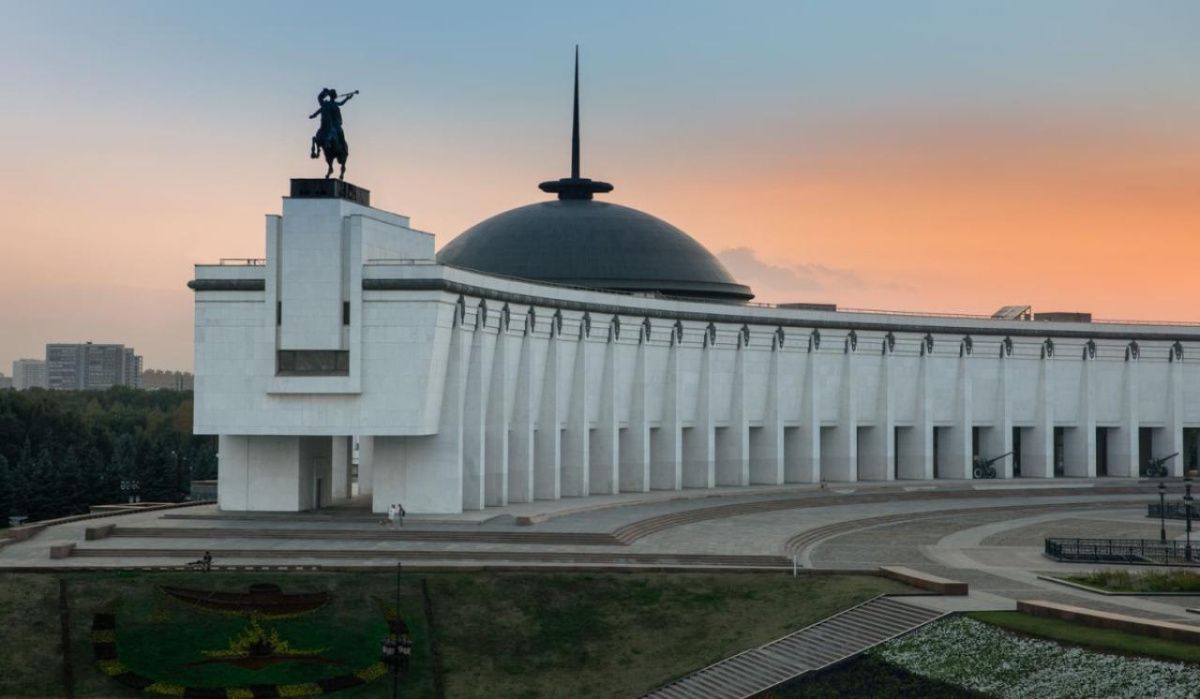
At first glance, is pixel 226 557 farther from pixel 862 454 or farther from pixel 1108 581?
pixel 862 454

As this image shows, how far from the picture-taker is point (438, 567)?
171ft

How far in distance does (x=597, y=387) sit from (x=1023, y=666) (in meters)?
42.3

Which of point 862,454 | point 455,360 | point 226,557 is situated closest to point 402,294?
point 455,360

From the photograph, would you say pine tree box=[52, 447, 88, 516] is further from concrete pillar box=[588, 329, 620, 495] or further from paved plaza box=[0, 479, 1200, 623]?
concrete pillar box=[588, 329, 620, 495]

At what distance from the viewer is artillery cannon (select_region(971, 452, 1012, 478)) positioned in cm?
9619

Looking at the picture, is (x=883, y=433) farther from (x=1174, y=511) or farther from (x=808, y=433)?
(x=1174, y=511)

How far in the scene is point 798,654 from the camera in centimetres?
4453

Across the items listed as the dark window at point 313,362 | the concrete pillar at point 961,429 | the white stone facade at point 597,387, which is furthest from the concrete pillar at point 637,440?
the concrete pillar at point 961,429

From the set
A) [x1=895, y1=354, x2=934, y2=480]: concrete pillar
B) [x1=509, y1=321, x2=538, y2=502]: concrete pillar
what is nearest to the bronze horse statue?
[x1=509, y1=321, x2=538, y2=502]: concrete pillar

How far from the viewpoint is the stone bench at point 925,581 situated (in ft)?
158

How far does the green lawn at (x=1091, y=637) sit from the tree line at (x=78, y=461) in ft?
211

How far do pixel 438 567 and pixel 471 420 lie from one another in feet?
53.2

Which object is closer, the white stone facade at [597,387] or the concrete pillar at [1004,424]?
the white stone facade at [597,387]

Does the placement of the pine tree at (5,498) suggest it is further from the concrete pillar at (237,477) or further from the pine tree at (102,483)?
the concrete pillar at (237,477)
